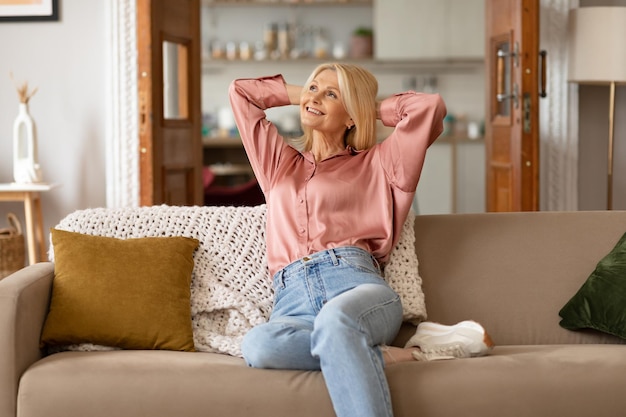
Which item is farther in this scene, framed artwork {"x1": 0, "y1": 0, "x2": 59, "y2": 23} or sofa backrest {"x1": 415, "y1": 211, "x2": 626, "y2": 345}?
framed artwork {"x1": 0, "y1": 0, "x2": 59, "y2": 23}

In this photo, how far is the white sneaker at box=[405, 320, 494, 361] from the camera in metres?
2.41

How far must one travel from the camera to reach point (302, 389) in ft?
7.34

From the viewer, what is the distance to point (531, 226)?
2.83 m

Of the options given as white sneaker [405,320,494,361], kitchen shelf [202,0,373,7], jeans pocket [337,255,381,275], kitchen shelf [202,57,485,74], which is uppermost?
kitchen shelf [202,0,373,7]

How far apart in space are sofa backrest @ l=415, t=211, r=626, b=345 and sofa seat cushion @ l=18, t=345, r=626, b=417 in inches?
15.5

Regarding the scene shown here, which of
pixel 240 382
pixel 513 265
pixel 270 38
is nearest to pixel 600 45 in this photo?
pixel 513 265

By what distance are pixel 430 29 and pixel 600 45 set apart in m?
3.09

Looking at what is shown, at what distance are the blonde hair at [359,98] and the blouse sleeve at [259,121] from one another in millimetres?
149

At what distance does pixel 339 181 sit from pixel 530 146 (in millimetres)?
1899

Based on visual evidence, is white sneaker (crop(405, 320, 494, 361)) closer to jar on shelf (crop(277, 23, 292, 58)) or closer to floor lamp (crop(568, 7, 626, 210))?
floor lamp (crop(568, 7, 626, 210))

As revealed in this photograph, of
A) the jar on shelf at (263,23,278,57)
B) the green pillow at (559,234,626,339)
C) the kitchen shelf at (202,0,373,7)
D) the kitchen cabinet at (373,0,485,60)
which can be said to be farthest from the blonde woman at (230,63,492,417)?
the jar on shelf at (263,23,278,57)

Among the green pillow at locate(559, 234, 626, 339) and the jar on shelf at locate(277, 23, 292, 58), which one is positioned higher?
the jar on shelf at locate(277, 23, 292, 58)

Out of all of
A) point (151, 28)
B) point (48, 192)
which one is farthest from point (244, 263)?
point (48, 192)

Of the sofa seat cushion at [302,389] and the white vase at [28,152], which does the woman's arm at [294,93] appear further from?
the white vase at [28,152]
